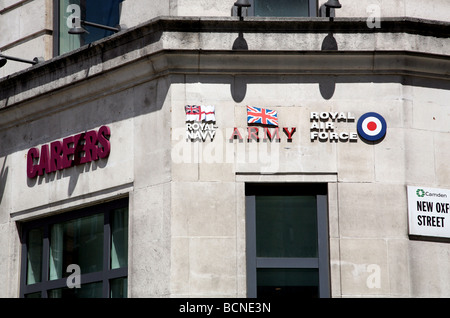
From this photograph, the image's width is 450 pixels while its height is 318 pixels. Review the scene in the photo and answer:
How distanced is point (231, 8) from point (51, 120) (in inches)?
171

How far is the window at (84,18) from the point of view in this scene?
21641 millimetres

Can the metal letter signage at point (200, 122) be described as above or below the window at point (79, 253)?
above

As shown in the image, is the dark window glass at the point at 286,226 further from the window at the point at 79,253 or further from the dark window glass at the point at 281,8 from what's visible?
the dark window glass at the point at 281,8

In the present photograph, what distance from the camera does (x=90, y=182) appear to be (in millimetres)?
20844

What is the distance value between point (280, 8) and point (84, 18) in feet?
13.6

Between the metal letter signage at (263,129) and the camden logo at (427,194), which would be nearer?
the camden logo at (427,194)

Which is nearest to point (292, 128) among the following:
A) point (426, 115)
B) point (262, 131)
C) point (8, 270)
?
point (262, 131)

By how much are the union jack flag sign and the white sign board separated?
267 centimetres

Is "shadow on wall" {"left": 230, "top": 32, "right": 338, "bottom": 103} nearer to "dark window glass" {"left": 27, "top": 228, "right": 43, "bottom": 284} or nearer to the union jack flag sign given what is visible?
the union jack flag sign

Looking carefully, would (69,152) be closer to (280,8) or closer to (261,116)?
(261,116)

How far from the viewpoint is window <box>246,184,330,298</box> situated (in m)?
19.4

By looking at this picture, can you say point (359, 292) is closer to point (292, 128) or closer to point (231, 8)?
point (292, 128)

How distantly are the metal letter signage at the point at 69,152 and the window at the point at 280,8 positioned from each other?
11.7 ft

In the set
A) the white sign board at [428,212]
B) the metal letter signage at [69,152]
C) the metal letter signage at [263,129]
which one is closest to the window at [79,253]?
the metal letter signage at [69,152]
